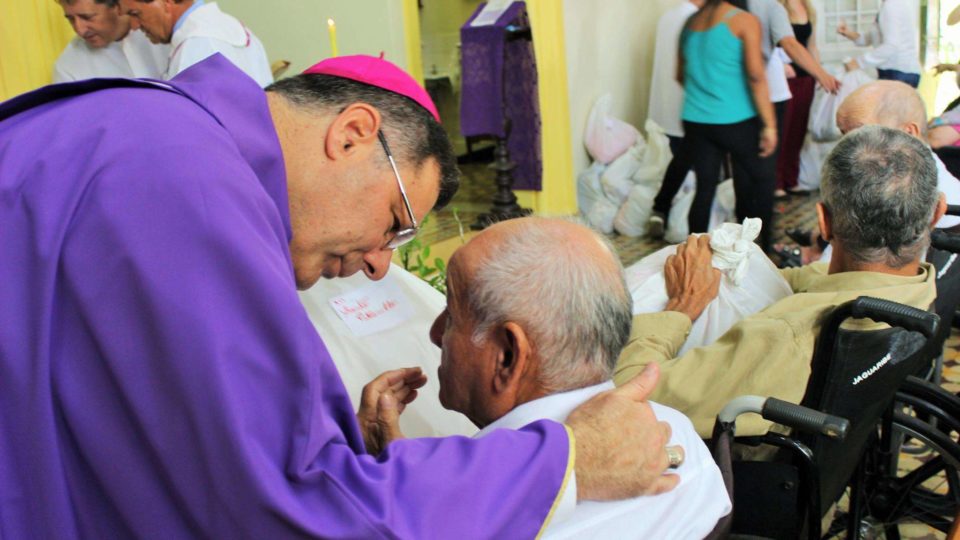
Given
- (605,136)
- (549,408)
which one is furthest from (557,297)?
(605,136)

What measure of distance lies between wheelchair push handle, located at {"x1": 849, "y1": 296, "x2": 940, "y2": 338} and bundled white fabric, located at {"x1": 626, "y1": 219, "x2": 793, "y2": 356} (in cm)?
37

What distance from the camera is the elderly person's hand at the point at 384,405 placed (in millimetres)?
1457

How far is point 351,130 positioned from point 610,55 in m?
5.81

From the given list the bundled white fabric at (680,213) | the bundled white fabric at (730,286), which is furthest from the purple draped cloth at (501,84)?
the bundled white fabric at (730,286)

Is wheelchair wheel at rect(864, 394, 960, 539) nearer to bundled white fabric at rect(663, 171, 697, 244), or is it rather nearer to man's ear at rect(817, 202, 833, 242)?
man's ear at rect(817, 202, 833, 242)

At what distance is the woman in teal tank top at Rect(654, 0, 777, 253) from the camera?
4398 mm

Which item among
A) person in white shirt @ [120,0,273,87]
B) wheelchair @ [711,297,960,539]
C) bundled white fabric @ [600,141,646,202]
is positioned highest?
person in white shirt @ [120,0,273,87]

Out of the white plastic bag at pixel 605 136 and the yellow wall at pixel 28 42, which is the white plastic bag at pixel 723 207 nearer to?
the white plastic bag at pixel 605 136

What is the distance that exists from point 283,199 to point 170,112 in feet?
0.68

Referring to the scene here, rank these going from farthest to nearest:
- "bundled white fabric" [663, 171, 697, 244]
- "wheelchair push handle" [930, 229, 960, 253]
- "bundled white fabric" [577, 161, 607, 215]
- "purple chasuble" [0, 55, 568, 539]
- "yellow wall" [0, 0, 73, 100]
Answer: "bundled white fabric" [577, 161, 607, 215] → "bundled white fabric" [663, 171, 697, 244] → "yellow wall" [0, 0, 73, 100] → "wheelchair push handle" [930, 229, 960, 253] → "purple chasuble" [0, 55, 568, 539]

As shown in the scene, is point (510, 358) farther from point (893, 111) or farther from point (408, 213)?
point (893, 111)

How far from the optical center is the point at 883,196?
6.16 feet

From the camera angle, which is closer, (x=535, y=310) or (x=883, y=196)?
(x=535, y=310)

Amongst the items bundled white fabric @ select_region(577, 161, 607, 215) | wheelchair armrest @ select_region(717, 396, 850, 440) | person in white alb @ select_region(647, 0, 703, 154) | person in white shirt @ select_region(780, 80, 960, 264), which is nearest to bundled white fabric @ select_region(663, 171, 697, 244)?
person in white alb @ select_region(647, 0, 703, 154)
